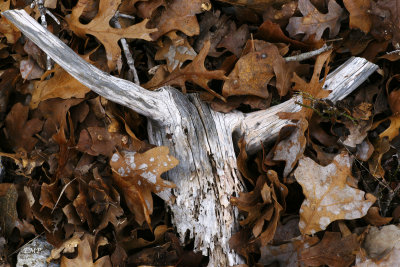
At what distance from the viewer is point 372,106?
252 cm

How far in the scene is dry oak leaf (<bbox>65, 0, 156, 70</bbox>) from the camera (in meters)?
2.44

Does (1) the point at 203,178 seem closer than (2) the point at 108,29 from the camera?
Yes

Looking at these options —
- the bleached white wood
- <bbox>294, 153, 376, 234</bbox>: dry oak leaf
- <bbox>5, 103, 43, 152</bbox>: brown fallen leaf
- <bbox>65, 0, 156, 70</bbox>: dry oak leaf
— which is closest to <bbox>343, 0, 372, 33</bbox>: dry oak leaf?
the bleached white wood

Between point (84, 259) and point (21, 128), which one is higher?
point (21, 128)

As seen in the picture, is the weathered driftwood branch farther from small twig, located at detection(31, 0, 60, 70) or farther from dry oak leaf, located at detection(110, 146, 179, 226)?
small twig, located at detection(31, 0, 60, 70)

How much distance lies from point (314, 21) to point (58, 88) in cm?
170

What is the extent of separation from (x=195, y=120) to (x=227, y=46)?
574 millimetres

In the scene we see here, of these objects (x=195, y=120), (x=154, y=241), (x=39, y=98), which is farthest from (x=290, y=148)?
(x=39, y=98)

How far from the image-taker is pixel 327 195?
86.7 inches

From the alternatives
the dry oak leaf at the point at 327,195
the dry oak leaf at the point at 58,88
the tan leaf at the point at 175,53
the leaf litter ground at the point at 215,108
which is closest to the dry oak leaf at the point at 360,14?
the leaf litter ground at the point at 215,108

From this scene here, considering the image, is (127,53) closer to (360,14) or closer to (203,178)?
(203,178)

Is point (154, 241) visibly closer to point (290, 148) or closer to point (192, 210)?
point (192, 210)

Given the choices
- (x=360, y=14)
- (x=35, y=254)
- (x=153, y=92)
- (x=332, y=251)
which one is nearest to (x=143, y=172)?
(x=153, y=92)

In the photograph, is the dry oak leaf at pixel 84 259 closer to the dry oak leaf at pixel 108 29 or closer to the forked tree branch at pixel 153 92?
the forked tree branch at pixel 153 92
